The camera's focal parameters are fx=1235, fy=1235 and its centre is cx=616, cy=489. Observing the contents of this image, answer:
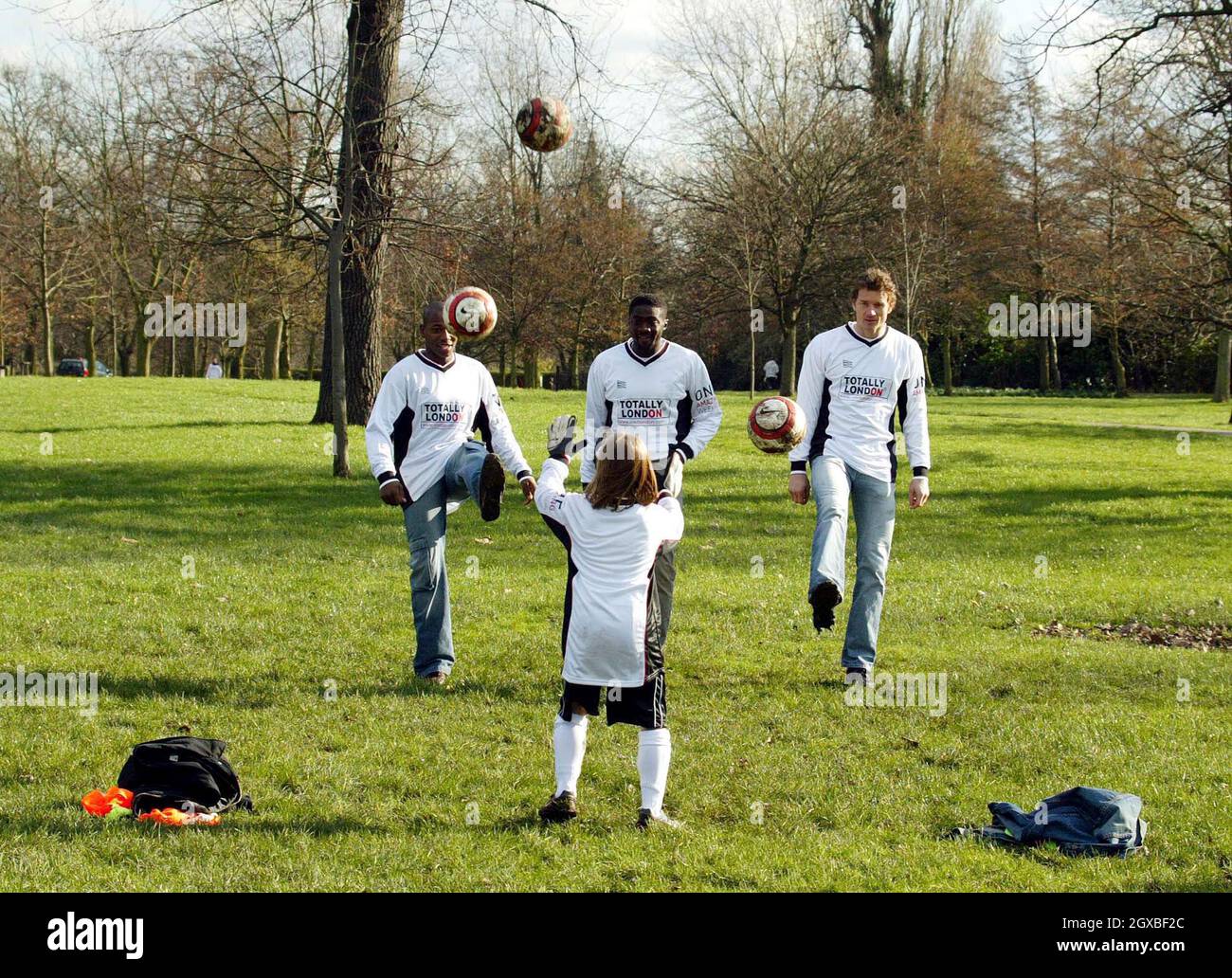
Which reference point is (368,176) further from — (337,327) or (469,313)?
(469,313)

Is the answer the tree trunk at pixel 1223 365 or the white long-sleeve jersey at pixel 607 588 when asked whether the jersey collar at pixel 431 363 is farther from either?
the tree trunk at pixel 1223 365

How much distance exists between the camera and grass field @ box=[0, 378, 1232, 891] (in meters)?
4.86

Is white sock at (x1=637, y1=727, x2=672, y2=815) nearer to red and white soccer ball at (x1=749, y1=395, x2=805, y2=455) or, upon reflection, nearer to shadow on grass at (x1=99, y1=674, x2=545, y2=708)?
shadow on grass at (x1=99, y1=674, x2=545, y2=708)

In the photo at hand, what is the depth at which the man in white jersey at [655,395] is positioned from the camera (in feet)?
23.6

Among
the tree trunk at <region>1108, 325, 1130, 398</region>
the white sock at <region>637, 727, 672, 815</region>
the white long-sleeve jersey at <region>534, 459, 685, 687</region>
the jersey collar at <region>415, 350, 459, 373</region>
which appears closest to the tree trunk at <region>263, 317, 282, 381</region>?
the tree trunk at <region>1108, 325, 1130, 398</region>

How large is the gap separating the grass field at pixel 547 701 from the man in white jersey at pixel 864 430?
66cm

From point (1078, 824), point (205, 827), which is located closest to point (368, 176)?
point (205, 827)

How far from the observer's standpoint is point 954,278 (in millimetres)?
48750

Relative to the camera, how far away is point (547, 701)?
23.7 feet

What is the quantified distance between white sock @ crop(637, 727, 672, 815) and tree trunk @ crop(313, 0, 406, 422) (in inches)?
442

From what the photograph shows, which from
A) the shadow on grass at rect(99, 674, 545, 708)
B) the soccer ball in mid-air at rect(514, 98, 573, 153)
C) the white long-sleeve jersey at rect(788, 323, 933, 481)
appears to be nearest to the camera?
the shadow on grass at rect(99, 674, 545, 708)

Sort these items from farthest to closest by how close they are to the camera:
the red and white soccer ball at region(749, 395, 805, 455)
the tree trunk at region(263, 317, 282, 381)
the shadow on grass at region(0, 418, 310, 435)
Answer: the tree trunk at region(263, 317, 282, 381) < the shadow on grass at region(0, 418, 310, 435) < the red and white soccer ball at region(749, 395, 805, 455)
